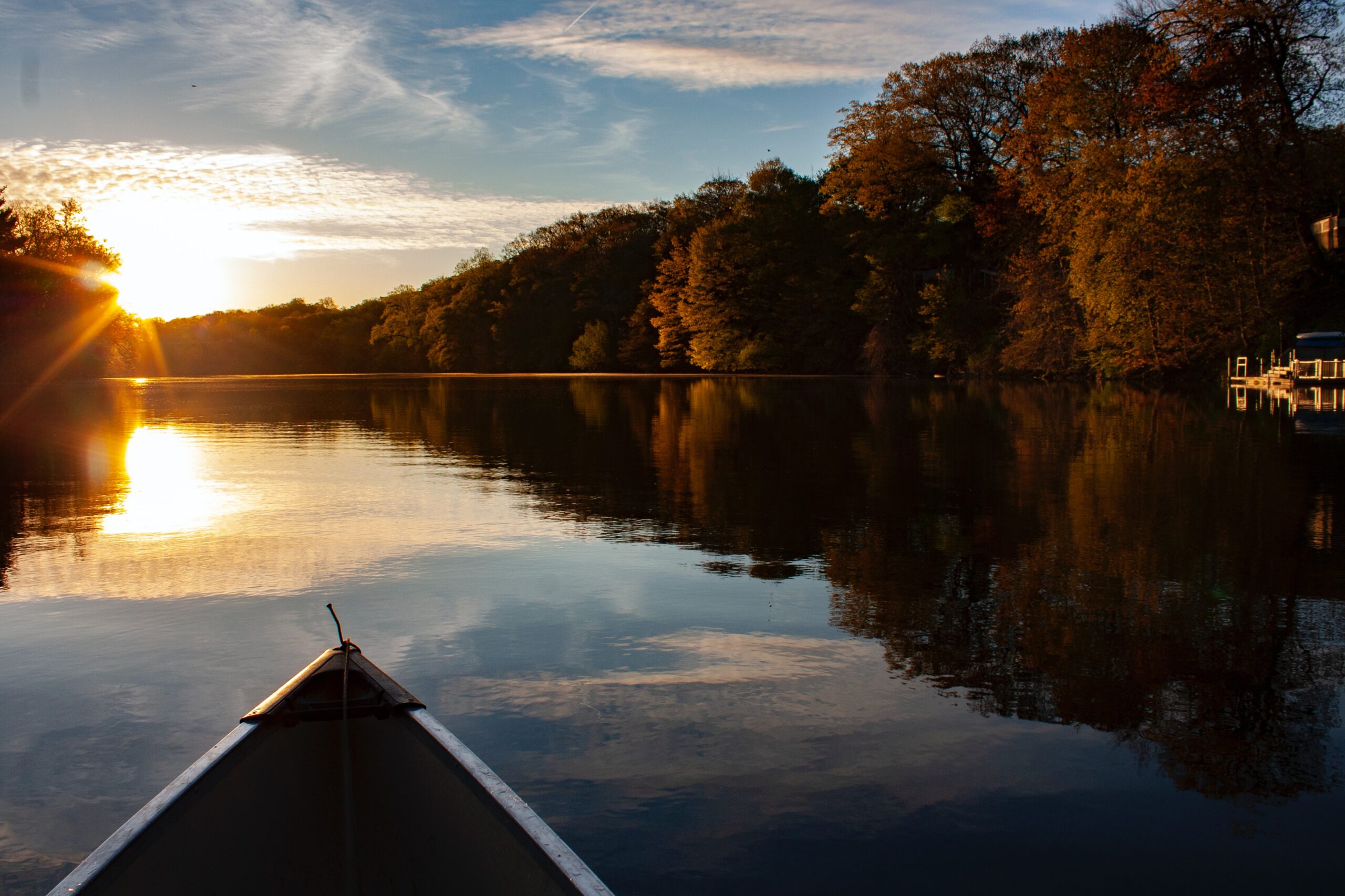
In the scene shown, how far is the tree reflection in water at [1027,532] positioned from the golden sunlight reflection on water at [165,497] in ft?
1.25

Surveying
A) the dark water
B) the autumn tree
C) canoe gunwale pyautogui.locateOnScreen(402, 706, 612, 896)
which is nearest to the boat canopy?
the dark water

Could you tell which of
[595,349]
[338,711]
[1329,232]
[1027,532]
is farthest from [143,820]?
[595,349]

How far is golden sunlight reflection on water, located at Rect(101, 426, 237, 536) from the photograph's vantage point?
10.4m

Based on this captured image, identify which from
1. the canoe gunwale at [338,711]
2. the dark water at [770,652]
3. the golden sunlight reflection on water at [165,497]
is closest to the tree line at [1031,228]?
the dark water at [770,652]

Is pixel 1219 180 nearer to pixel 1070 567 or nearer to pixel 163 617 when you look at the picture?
pixel 1070 567

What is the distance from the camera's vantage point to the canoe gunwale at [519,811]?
243cm

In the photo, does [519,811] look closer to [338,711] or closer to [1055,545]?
[338,711]

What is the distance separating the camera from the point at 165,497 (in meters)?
12.4

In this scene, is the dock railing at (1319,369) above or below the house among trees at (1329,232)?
below

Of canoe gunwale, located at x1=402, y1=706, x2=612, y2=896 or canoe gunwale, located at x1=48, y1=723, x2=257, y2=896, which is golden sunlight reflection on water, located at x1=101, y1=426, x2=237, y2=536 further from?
canoe gunwale, located at x1=402, y1=706, x2=612, y2=896

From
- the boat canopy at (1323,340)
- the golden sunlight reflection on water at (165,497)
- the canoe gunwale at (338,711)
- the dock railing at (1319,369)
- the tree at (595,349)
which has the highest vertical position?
the tree at (595,349)

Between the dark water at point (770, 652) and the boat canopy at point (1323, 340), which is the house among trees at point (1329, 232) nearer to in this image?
the boat canopy at point (1323, 340)

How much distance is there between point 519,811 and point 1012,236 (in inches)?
2116

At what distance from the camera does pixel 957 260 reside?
59.9m
